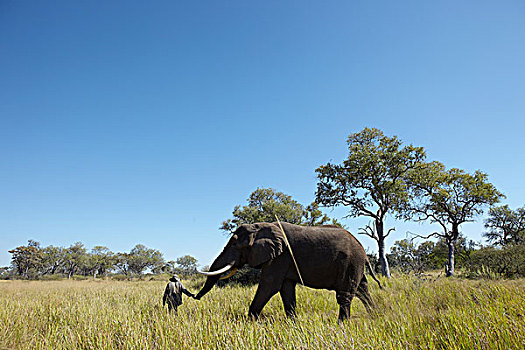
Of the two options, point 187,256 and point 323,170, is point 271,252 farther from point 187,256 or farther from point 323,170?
point 187,256

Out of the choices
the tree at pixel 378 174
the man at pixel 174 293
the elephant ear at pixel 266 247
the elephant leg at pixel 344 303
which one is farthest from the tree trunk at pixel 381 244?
the man at pixel 174 293

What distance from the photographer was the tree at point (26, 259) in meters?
64.8

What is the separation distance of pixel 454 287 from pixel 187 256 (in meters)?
81.8

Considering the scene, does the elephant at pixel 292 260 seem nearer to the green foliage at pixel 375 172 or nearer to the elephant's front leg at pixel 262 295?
the elephant's front leg at pixel 262 295

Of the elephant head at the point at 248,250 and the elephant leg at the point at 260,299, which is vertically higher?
the elephant head at the point at 248,250

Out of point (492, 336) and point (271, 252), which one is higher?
point (271, 252)

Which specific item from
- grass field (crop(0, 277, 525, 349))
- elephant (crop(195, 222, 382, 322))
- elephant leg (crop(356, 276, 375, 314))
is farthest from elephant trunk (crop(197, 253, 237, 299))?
elephant leg (crop(356, 276, 375, 314))

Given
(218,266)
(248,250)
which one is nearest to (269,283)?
(248,250)

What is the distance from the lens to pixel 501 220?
113ft

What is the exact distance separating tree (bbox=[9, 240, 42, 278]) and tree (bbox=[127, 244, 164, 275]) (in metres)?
20.5

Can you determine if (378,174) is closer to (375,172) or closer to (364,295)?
(375,172)

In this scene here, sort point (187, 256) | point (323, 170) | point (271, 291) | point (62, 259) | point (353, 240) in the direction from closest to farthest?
point (271, 291)
point (353, 240)
point (323, 170)
point (62, 259)
point (187, 256)

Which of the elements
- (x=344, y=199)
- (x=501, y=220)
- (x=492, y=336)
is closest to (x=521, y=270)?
(x=344, y=199)

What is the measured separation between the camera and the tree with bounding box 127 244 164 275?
7238cm
